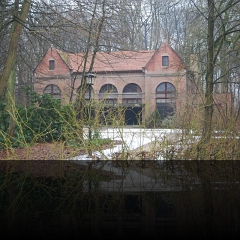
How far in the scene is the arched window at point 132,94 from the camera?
1133 inches

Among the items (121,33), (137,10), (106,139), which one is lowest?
(106,139)

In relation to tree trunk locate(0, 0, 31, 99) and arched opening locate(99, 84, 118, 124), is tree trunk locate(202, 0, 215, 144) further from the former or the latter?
tree trunk locate(0, 0, 31, 99)

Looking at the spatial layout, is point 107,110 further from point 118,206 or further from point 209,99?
point 118,206

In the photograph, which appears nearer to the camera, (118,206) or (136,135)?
(118,206)

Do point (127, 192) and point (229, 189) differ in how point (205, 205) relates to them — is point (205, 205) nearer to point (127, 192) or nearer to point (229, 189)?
point (229, 189)

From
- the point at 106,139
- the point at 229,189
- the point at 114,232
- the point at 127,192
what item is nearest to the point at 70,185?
the point at 127,192

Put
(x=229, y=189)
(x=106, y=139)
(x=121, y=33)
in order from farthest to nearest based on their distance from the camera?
(x=121, y=33) → (x=106, y=139) → (x=229, y=189)

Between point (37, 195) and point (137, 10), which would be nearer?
point (37, 195)

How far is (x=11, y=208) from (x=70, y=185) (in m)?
0.48

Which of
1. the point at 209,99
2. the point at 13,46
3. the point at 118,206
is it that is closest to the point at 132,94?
the point at 13,46

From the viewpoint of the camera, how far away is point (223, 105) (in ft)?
23.8

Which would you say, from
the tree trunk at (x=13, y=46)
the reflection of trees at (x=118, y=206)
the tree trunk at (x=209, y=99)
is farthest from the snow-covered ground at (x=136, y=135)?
the reflection of trees at (x=118, y=206)

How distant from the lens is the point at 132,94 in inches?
1140

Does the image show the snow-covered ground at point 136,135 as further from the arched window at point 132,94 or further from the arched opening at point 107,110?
the arched window at point 132,94
